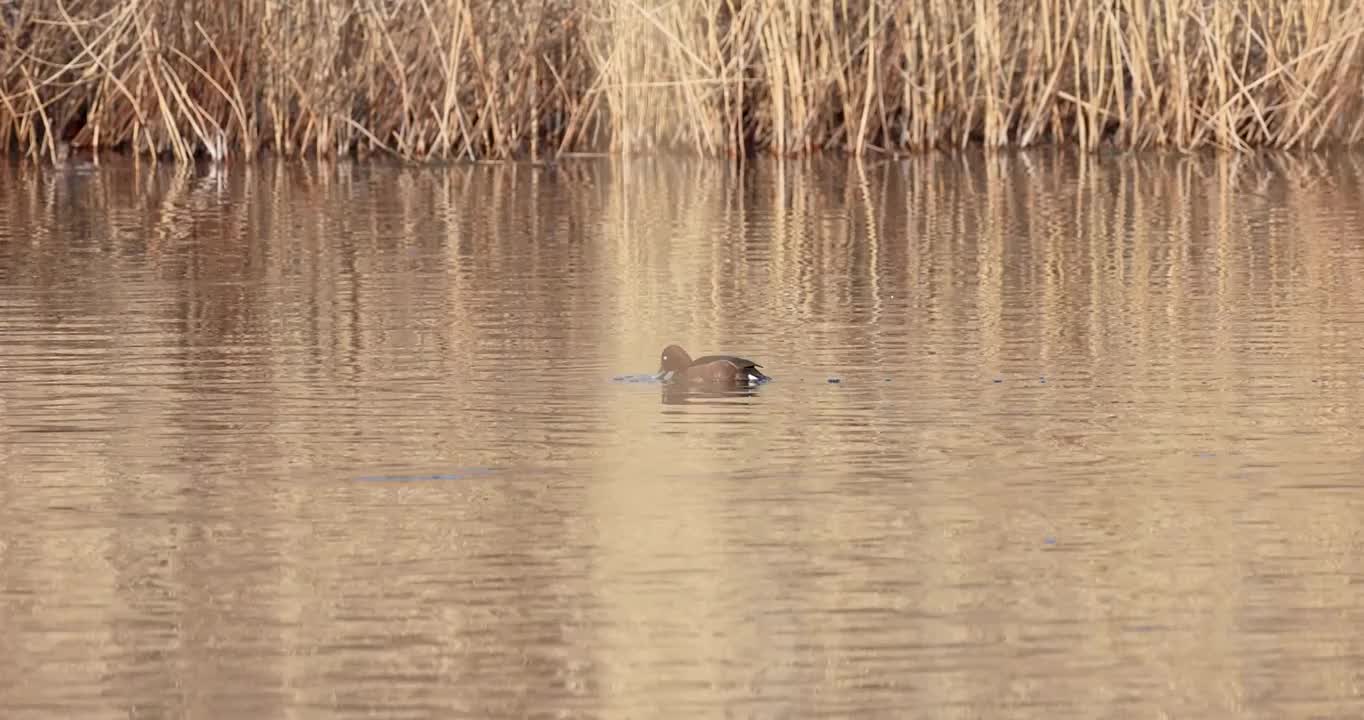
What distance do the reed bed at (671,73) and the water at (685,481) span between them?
Answer: 5123 millimetres

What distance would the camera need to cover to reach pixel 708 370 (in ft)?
27.2

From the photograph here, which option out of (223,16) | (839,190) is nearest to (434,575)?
(839,190)

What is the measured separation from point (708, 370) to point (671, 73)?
9.98 m

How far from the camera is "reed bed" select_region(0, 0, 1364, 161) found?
18000 mm

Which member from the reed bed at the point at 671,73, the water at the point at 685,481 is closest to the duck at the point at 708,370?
the water at the point at 685,481

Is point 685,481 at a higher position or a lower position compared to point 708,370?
lower

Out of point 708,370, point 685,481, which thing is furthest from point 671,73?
point 685,481

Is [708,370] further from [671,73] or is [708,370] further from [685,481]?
[671,73]

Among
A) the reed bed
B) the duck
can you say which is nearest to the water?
the duck

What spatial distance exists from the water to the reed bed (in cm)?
512

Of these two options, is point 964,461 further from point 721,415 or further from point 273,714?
point 273,714

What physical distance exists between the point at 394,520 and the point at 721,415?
5.53 feet

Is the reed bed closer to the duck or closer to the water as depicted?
the water

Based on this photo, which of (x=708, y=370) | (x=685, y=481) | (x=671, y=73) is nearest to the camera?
(x=685, y=481)
